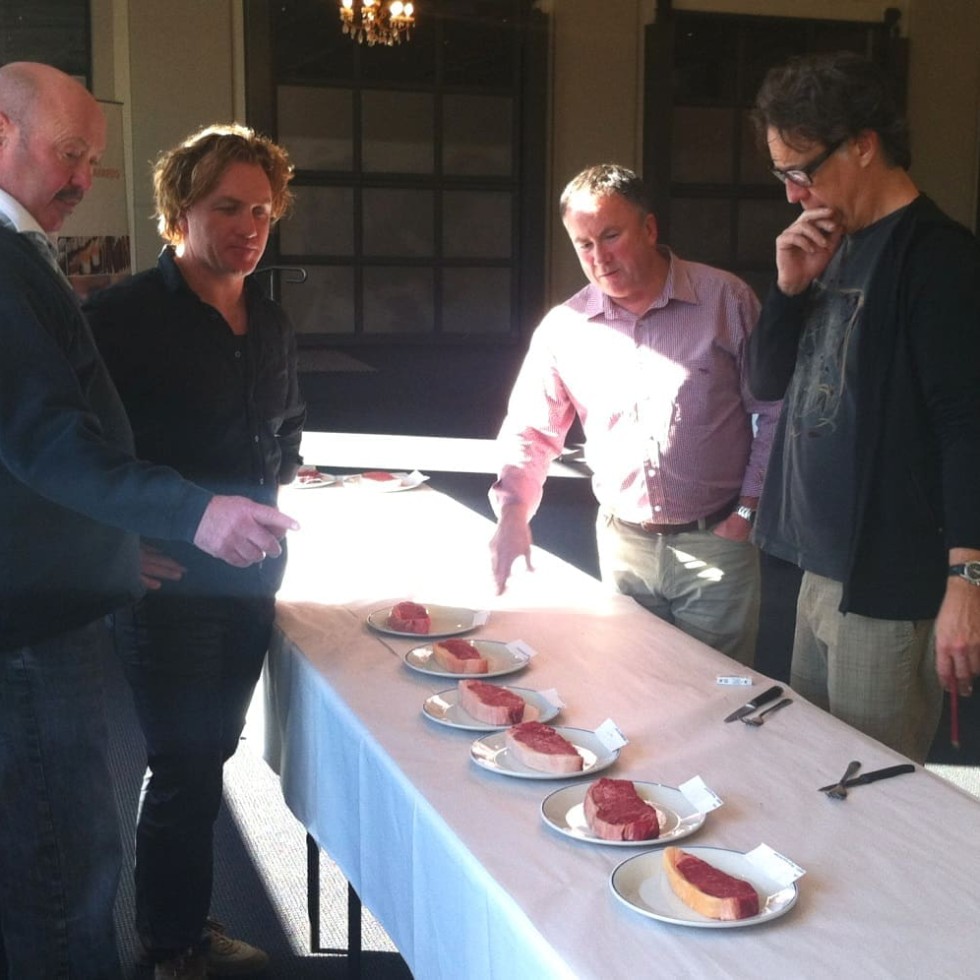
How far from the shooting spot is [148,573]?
219 centimetres

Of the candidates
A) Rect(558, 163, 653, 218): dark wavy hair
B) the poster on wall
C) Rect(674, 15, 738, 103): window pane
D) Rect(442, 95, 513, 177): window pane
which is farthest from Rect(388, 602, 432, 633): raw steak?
Rect(674, 15, 738, 103): window pane

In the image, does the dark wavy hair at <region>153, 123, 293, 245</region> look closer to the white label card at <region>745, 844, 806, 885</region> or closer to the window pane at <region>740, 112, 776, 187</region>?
the white label card at <region>745, 844, 806, 885</region>

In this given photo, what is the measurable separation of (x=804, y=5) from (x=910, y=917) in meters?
6.13

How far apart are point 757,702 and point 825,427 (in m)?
0.42

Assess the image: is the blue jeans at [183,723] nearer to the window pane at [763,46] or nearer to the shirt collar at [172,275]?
the shirt collar at [172,275]

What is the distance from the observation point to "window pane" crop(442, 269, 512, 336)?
646 centimetres

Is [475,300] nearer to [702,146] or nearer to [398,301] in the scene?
[398,301]

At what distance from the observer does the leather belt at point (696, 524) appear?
8.29 ft

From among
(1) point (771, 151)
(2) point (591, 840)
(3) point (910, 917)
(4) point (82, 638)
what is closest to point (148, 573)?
(4) point (82, 638)

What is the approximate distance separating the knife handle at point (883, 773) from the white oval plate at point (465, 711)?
1.43 feet

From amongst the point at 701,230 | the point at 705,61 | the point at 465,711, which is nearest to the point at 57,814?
the point at 465,711

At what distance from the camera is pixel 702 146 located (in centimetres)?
662

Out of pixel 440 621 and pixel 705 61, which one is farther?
pixel 705 61

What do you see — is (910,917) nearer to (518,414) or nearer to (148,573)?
(148,573)
